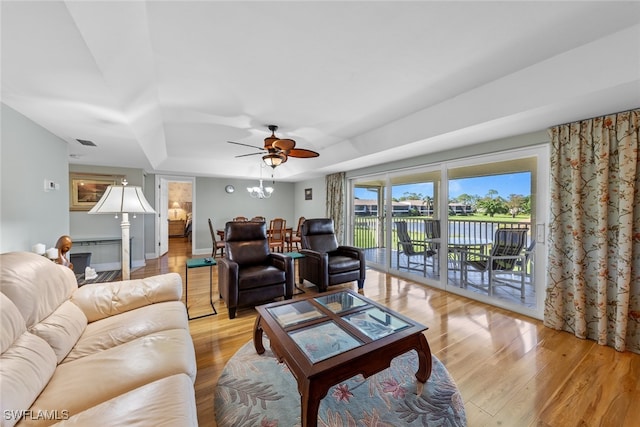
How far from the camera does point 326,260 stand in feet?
11.4

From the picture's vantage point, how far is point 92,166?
466 centimetres

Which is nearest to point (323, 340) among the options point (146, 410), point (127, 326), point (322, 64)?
point (146, 410)

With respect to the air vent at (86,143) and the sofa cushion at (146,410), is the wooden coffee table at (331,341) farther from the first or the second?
the air vent at (86,143)

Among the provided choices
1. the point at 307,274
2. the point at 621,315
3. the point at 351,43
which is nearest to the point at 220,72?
the point at 351,43

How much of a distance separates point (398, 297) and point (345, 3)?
325cm

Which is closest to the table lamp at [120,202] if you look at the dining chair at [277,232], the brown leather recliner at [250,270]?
the brown leather recliner at [250,270]

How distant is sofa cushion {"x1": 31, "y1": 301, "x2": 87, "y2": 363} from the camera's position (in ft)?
4.19

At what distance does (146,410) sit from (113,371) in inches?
16.7

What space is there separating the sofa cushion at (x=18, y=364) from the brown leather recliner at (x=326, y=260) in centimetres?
266

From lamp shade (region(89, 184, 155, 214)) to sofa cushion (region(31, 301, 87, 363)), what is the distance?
3.01 ft

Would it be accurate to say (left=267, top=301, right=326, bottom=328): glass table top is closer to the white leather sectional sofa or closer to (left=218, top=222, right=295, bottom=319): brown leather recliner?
the white leather sectional sofa

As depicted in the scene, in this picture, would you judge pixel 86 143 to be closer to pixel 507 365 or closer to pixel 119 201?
pixel 119 201

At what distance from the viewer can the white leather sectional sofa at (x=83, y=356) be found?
931 millimetres

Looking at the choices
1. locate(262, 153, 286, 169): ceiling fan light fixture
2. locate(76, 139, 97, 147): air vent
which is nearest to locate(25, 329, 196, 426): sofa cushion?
locate(262, 153, 286, 169): ceiling fan light fixture
